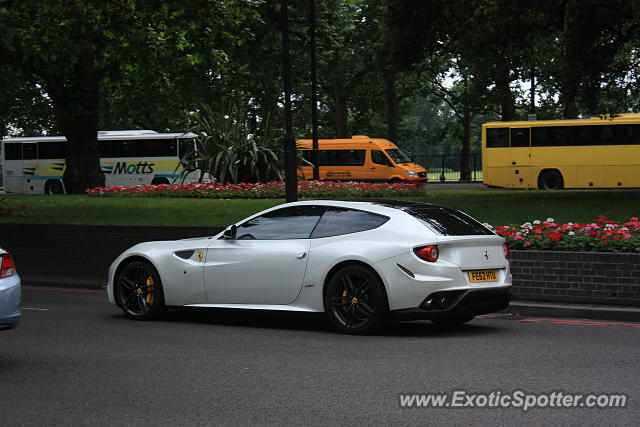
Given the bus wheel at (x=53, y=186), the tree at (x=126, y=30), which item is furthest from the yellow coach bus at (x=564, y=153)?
the bus wheel at (x=53, y=186)

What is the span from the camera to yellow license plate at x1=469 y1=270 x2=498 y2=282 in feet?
31.2

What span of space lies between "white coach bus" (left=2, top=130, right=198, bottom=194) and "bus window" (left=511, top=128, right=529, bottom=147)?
1615 cm

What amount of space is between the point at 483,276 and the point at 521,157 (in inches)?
1303

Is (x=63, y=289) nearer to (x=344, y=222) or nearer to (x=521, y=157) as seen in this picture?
(x=344, y=222)

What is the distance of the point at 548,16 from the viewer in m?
24.3

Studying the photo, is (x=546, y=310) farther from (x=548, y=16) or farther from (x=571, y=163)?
(x=571, y=163)

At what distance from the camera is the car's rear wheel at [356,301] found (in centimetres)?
946

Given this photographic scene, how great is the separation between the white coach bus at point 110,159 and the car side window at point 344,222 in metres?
38.8

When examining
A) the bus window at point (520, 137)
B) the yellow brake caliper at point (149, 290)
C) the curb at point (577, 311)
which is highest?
the bus window at point (520, 137)

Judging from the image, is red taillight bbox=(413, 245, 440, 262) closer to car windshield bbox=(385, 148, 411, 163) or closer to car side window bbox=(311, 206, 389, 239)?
car side window bbox=(311, 206, 389, 239)

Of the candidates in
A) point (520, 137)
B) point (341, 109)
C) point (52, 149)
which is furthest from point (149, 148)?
point (520, 137)

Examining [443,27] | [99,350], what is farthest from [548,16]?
[99,350]

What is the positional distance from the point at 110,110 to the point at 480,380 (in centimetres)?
5266

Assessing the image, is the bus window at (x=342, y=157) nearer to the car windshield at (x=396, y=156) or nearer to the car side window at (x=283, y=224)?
the car windshield at (x=396, y=156)
